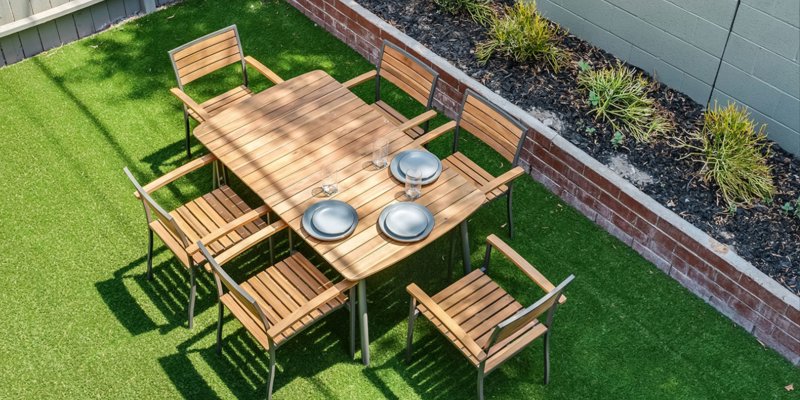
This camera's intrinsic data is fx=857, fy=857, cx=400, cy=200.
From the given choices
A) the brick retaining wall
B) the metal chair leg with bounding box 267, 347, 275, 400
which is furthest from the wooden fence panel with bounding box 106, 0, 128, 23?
the metal chair leg with bounding box 267, 347, 275, 400

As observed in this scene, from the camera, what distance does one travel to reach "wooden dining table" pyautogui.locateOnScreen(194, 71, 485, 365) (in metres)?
5.70

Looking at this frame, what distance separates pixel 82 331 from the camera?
20.4 feet

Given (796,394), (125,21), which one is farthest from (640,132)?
(125,21)

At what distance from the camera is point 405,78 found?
7.35m

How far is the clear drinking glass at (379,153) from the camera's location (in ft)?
20.4

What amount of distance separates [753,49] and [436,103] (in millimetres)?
2802

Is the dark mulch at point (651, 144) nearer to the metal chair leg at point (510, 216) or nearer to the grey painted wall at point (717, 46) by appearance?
the grey painted wall at point (717, 46)

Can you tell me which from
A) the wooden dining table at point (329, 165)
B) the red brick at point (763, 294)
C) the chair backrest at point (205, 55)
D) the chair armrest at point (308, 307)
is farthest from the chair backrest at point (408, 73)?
the red brick at point (763, 294)

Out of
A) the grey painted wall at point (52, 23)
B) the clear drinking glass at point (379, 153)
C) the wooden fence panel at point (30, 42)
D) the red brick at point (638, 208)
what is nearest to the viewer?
the clear drinking glass at point (379, 153)

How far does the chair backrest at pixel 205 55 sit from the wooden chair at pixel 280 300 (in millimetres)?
2120

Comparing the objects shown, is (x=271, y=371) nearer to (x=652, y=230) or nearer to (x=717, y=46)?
(x=652, y=230)

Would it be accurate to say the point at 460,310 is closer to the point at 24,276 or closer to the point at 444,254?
the point at 444,254

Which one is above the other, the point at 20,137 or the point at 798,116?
the point at 798,116

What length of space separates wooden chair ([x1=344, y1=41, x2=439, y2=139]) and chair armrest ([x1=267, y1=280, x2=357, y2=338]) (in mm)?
1819
